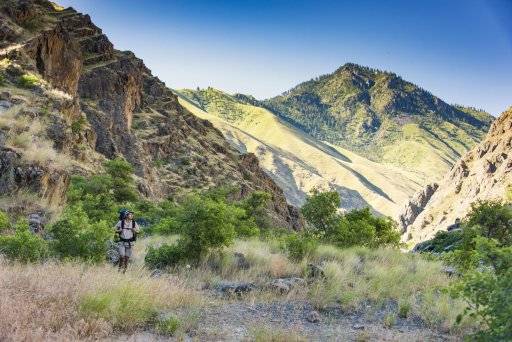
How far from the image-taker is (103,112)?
54.7 meters

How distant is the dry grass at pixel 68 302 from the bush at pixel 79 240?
231cm

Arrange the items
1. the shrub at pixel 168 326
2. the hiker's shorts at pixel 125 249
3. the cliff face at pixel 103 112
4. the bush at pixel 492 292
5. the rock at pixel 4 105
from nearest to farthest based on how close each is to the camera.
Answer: the bush at pixel 492 292, the shrub at pixel 168 326, the hiker's shorts at pixel 125 249, the rock at pixel 4 105, the cliff face at pixel 103 112

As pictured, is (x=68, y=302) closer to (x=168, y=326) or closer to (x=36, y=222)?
(x=168, y=326)

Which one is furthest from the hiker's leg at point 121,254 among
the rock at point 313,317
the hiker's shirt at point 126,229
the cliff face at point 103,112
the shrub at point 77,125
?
the shrub at point 77,125

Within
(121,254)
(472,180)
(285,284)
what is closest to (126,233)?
(121,254)

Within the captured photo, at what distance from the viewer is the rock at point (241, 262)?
13.0 meters

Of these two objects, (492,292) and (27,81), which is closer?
(492,292)

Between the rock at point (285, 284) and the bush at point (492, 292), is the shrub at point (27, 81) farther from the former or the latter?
the bush at point (492, 292)

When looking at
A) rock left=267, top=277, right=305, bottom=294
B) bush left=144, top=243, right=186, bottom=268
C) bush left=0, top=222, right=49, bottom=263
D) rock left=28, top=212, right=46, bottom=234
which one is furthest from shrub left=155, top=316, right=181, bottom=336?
rock left=28, top=212, right=46, bottom=234

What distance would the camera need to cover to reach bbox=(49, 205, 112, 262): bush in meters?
10.6

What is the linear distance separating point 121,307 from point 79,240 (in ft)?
14.5

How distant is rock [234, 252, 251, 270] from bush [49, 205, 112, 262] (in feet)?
12.9

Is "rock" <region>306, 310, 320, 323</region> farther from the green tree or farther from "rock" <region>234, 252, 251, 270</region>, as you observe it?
the green tree

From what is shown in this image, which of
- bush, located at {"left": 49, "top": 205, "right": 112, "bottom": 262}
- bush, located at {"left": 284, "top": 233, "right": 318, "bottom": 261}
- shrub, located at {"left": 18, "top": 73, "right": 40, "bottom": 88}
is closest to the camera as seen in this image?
bush, located at {"left": 49, "top": 205, "right": 112, "bottom": 262}
